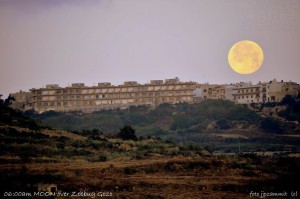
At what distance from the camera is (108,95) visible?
11456cm

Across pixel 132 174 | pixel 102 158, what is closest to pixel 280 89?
pixel 102 158

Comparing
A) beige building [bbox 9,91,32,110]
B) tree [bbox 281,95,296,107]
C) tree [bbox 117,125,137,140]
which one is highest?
beige building [bbox 9,91,32,110]

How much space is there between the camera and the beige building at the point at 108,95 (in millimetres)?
113125

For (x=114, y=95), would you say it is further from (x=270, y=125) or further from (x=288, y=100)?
(x=270, y=125)

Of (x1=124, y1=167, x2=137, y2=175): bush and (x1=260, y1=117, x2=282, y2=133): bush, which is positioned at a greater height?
(x1=260, y1=117, x2=282, y2=133): bush

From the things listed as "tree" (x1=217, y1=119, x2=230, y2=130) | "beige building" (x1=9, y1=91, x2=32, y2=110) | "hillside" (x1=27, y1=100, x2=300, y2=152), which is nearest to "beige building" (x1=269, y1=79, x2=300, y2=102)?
"hillside" (x1=27, y1=100, x2=300, y2=152)

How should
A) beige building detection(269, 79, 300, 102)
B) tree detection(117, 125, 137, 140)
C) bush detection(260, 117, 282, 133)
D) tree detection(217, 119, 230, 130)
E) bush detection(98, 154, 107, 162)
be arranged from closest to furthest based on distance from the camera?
bush detection(98, 154, 107, 162), tree detection(117, 125, 137, 140), bush detection(260, 117, 282, 133), tree detection(217, 119, 230, 130), beige building detection(269, 79, 300, 102)

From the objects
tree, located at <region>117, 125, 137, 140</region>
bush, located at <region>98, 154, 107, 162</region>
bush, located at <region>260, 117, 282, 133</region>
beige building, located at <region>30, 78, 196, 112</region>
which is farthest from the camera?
beige building, located at <region>30, 78, 196, 112</region>

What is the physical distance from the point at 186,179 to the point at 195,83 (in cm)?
9579

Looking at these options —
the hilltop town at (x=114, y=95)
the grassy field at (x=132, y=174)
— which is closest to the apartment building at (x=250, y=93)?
the hilltop town at (x=114, y=95)

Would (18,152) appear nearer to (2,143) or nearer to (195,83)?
(2,143)

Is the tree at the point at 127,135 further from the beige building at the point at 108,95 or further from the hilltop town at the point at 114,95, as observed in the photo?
the beige building at the point at 108,95

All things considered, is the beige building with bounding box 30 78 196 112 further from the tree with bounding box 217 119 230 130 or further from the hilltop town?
the tree with bounding box 217 119 230 130

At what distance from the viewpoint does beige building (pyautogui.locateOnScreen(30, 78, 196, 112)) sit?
4454 inches
